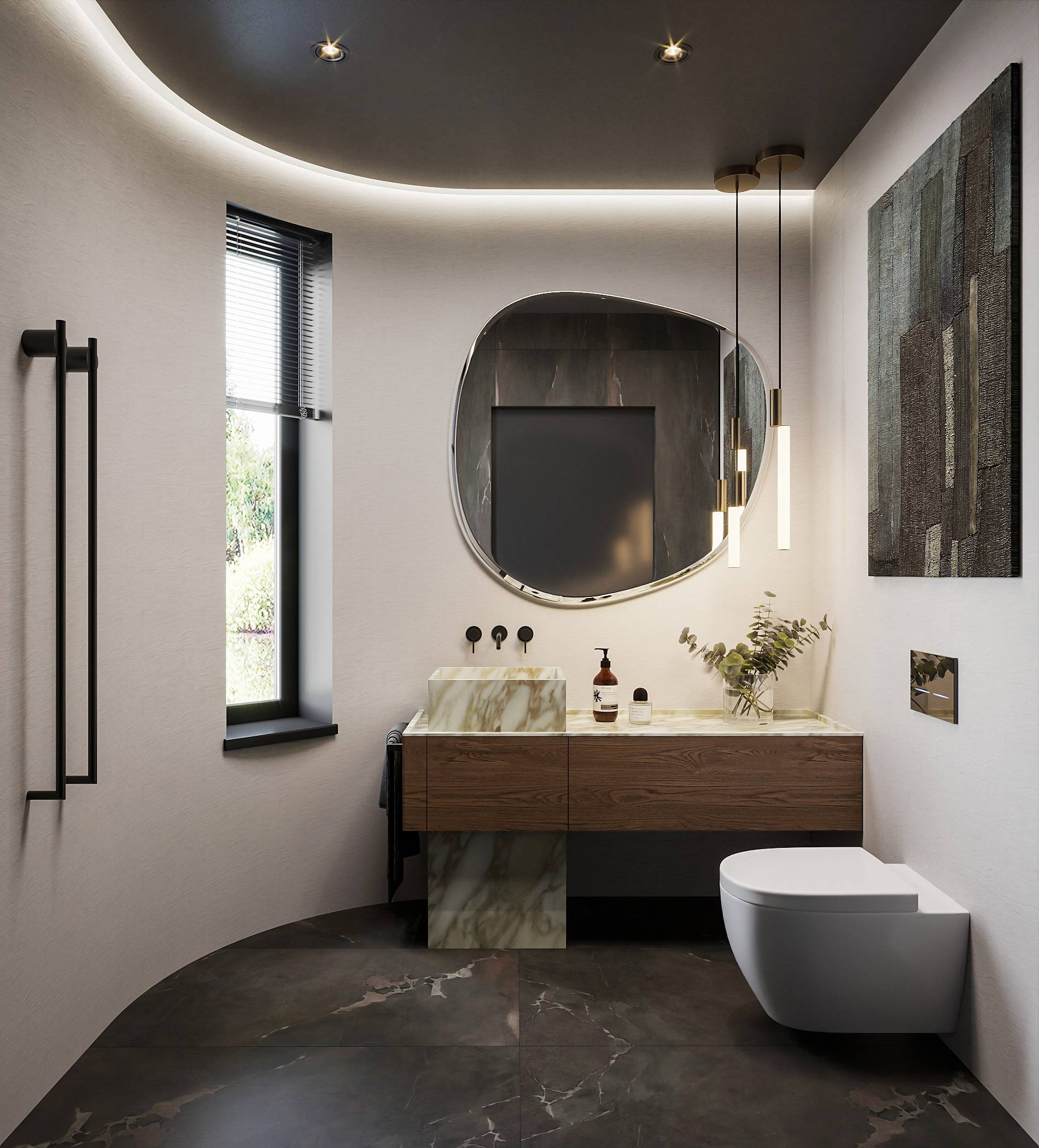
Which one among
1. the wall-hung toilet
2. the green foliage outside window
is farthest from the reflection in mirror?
the wall-hung toilet

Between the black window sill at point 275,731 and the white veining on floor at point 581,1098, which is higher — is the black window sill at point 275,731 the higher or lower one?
the higher one

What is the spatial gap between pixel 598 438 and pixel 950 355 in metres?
1.27

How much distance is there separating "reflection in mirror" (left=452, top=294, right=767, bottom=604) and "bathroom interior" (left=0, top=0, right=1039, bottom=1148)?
16mm

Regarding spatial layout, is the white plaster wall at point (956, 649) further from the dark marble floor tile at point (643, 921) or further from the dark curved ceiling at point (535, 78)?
the dark marble floor tile at point (643, 921)

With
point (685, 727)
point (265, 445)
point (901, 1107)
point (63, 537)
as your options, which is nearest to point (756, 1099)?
point (901, 1107)

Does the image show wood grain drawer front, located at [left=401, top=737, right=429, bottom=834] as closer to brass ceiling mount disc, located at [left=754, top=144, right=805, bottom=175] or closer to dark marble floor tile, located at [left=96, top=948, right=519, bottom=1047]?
dark marble floor tile, located at [left=96, top=948, right=519, bottom=1047]

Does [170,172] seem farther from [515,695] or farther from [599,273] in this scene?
[515,695]

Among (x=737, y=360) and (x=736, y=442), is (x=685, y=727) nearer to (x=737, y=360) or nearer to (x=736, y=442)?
(x=736, y=442)

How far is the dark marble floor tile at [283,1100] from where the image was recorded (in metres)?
1.81

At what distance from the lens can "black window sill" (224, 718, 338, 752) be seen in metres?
2.77

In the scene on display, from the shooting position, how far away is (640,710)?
2867 mm

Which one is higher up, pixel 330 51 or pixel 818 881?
pixel 330 51

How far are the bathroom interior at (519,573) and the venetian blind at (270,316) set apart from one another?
0.06 feet

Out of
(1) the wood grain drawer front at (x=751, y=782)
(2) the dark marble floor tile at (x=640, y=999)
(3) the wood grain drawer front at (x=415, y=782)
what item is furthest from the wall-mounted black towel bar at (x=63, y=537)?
(1) the wood grain drawer front at (x=751, y=782)
